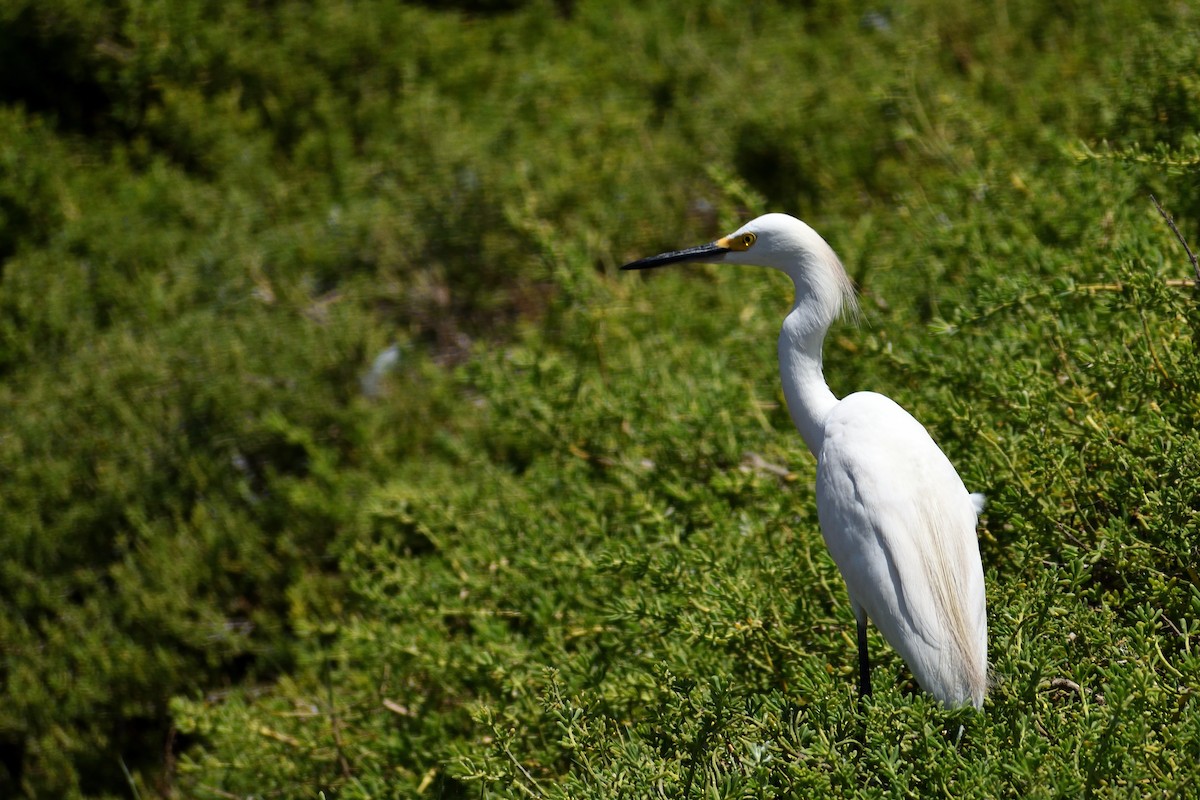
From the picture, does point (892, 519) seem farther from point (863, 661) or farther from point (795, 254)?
point (795, 254)

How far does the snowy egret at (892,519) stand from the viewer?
2070 millimetres

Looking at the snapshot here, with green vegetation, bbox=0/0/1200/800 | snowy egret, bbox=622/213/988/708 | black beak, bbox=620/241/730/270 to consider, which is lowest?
green vegetation, bbox=0/0/1200/800

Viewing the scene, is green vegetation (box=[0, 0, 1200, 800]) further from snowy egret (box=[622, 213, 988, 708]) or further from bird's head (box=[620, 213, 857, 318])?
bird's head (box=[620, 213, 857, 318])

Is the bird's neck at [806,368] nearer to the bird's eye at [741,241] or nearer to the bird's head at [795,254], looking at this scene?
the bird's head at [795,254]

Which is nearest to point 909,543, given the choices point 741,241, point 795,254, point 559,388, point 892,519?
point 892,519

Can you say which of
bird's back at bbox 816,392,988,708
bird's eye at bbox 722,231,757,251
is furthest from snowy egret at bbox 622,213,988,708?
bird's eye at bbox 722,231,757,251

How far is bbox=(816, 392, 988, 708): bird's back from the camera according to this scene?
206 centimetres

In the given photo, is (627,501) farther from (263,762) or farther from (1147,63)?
(1147,63)

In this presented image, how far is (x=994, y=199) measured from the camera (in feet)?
11.7

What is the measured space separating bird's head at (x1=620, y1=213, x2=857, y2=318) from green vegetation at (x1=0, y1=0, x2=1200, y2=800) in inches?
10.9

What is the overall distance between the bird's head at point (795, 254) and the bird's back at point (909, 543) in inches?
12.3

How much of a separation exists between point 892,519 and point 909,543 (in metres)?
0.06

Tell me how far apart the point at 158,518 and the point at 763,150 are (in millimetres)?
2951

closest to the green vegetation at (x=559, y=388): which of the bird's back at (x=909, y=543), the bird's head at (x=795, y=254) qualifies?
the bird's back at (x=909, y=543)
